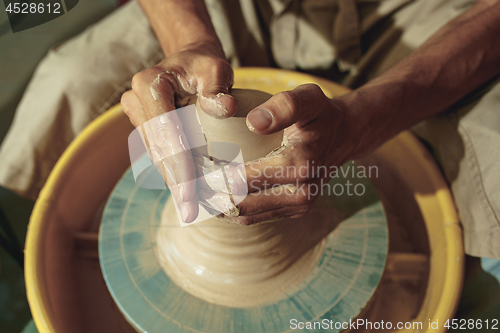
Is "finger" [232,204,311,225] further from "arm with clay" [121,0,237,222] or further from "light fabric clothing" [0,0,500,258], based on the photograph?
"light fabric clothing" [0,0,500,258]

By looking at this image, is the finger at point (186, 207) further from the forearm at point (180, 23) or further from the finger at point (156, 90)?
the forearm at point (180, 23)

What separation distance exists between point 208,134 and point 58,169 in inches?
30.2

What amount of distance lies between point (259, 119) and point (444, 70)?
0.74 m

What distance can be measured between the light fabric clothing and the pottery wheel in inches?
15.0

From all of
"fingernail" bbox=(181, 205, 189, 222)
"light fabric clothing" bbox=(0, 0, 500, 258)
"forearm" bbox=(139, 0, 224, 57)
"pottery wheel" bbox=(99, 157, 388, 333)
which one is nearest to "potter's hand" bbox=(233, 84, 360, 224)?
"fingernail" bbox=(181, 205, 189, 222)

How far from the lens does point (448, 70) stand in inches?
40.9

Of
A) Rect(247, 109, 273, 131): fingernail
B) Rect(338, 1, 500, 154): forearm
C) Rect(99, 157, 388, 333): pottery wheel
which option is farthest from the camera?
Rect(338, 1, 500, 154): forearm

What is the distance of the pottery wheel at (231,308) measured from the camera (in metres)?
0.85

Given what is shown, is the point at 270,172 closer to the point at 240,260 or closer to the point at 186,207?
the point at 186,207

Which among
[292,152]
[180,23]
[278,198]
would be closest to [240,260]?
[278,198]

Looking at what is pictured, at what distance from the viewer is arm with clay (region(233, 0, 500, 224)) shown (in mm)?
673

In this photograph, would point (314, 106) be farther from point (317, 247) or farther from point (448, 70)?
point (448, 70)

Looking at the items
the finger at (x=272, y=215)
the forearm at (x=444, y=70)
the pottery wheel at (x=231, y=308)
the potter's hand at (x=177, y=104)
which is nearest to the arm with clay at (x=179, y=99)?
the potter's hand at (x=177, y=104)

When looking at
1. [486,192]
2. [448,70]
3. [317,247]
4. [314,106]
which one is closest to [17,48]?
[314,106]
